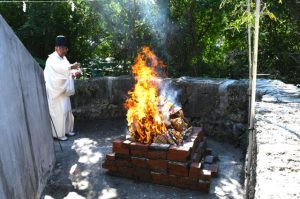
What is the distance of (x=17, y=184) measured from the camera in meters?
3.40

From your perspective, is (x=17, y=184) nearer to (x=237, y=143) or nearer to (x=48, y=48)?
(x=237, y=143)

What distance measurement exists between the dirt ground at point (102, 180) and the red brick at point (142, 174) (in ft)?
0.24

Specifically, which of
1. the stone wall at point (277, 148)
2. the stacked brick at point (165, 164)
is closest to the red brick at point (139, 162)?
the stacked brick at point (165, 164)

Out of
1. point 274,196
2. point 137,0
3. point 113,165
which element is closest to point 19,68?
point 113,165

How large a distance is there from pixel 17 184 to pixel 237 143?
3.70 meters

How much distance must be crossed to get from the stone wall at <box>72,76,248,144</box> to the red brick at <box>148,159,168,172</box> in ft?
5.90

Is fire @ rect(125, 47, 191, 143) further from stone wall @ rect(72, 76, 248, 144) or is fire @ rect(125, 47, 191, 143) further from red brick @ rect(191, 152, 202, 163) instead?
stone wall @ rect(72, 76, 248, 144)

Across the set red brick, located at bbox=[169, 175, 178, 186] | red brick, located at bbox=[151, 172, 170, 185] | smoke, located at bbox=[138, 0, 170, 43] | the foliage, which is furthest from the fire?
smoke, located at bbox=[138, 0, 170, 43]

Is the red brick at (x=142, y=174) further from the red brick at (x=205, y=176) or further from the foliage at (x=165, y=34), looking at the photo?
the foliage at (x=165, y=34)

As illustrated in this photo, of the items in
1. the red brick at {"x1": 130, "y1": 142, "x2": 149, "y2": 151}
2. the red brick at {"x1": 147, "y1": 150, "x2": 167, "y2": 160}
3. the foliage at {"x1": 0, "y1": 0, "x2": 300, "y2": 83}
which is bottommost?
the red brick at {"x1": 147, "y1": 150, "x2": 167, "y2": 160}

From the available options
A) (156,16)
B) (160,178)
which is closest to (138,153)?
(160,178)

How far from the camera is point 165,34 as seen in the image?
25.7 feet

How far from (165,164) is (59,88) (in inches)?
117

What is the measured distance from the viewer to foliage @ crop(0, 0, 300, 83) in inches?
283
